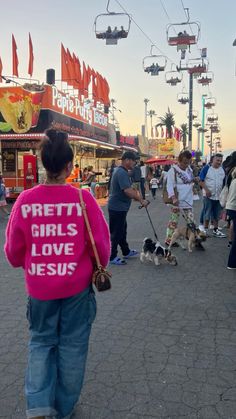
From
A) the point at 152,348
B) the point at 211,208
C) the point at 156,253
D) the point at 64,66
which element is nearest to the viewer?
the point at 152,348

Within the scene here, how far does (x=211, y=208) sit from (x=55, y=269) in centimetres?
732

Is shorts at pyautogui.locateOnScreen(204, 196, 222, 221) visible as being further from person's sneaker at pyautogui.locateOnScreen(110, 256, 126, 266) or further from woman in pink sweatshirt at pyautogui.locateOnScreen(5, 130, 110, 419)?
woman in pink sweatshirt at pyautogui.locateOnScreen(5, 130, 110, 419)

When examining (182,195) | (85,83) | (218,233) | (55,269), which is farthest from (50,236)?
(85,83)

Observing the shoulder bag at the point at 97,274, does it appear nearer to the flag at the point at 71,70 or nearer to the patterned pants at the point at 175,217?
the patterned pants at the point at 175,217

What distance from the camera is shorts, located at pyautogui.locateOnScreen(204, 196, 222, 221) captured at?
359 inches

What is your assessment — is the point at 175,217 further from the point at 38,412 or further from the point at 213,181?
the point at 38,412

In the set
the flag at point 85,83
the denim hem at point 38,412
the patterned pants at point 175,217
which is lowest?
the denim hem at point 38,412

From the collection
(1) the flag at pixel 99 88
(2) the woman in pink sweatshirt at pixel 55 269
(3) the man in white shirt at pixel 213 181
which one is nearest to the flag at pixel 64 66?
(1) the flag at pixel 99 88

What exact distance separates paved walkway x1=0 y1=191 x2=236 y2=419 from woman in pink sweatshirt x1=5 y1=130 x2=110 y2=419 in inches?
21.9

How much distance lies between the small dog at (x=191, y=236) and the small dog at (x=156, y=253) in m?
0.95

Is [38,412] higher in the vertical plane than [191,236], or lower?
lower

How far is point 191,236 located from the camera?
25.0 ft

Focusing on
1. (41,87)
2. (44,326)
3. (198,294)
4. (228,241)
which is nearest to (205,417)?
(44,326)

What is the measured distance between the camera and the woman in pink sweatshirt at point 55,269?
7.63 feet
